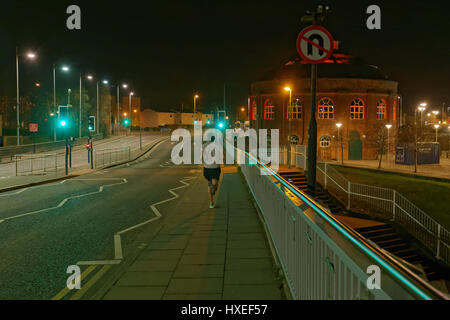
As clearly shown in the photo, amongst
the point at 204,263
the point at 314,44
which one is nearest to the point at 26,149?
the point at 314,44

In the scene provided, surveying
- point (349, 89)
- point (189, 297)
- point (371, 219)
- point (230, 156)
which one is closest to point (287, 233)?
point (189, 297)

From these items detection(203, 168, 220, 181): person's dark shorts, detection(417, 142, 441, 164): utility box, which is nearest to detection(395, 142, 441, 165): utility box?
detection(417, 142, 441, 164): utility box

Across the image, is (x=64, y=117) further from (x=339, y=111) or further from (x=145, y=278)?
(x=339, y=111)

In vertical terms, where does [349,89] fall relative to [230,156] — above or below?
above

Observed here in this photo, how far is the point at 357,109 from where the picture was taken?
51594 millimetres

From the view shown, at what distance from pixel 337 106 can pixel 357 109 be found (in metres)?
3.26

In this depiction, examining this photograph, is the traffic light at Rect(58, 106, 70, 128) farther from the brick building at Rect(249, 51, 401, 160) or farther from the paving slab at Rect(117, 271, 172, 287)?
the brick building at Rect(249, 51, 401, 160)

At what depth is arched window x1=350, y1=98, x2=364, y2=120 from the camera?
169ft

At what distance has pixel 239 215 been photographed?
Result: 989 centimetres

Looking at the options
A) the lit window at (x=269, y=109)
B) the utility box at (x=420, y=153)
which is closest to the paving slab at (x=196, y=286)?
the utility box at (x=420, y=153)

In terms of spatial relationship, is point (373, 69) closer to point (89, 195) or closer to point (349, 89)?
point (349, 89)

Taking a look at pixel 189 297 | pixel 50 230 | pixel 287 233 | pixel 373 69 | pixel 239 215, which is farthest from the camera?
pixel 373 69
